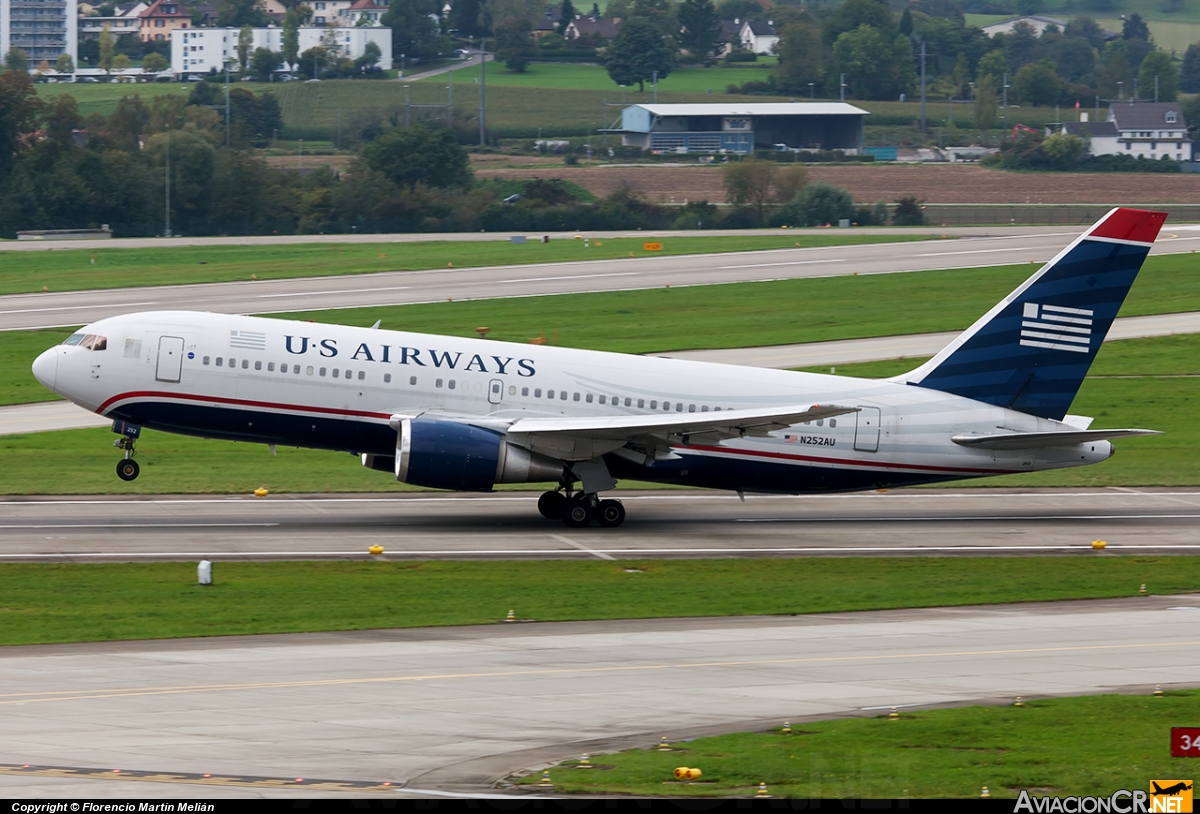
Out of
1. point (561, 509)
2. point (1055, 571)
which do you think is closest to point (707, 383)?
point (561, 509)

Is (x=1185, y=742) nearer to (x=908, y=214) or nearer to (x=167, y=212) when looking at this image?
(x=167, y=212)

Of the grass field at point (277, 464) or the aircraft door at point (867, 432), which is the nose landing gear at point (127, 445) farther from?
the aircraft door at point (867, 432)

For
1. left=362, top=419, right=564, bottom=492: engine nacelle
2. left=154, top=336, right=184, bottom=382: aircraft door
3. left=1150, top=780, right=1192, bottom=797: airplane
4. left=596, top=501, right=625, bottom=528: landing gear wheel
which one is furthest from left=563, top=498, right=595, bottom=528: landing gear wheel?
left=1150, top=780, right=1192, bottom=797: airplane

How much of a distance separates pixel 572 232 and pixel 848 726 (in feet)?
362

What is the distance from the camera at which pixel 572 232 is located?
130m

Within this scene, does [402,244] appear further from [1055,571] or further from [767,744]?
[767,744]

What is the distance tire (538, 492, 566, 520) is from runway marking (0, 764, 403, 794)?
2342cm

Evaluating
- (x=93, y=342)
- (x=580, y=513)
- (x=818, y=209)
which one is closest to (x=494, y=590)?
(x=580, y=513)

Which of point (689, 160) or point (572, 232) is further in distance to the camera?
point (689, 160)

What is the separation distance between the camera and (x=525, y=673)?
25016mm

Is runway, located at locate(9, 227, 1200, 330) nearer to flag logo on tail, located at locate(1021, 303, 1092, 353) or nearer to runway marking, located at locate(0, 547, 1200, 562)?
runway marking, located at locate(0, 547, 1200, 562)

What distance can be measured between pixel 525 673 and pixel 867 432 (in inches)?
755

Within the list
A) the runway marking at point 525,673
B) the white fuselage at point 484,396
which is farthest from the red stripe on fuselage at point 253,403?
the runway marking at point 525,673

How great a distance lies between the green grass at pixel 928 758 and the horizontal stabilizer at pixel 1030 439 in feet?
62.6
